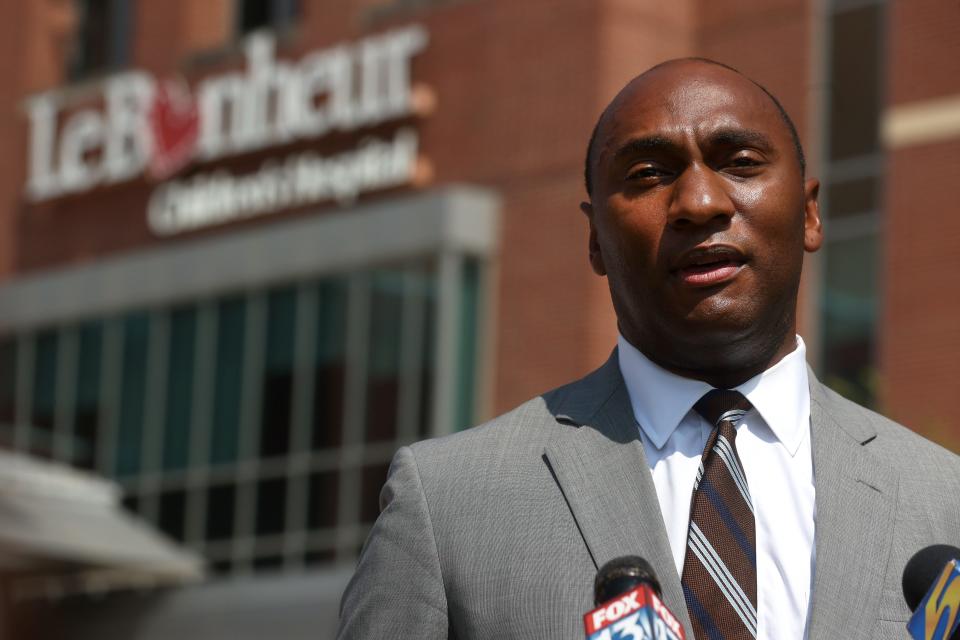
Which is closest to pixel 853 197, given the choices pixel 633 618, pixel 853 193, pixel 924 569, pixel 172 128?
pixel 853 193

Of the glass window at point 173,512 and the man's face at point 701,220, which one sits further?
the glass window at point 173,512

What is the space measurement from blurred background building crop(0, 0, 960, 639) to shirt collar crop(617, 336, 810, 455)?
648 inches

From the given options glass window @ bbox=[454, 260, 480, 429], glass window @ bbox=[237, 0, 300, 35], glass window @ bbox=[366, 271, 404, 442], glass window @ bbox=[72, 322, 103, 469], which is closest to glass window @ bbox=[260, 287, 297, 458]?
glass window @ bbox=[366, 271, 404, 442]

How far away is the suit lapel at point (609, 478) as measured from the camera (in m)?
2.91

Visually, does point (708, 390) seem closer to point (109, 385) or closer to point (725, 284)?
point (725, 284)

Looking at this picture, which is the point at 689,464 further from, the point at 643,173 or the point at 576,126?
the point at 576,126

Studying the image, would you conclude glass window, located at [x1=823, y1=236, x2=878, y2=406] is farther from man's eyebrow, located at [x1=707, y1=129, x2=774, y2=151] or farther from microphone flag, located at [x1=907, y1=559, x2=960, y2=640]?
microphone flag, located at [x1=907, y1=559, x2=960, y2=640]

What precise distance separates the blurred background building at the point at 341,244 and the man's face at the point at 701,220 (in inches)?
650

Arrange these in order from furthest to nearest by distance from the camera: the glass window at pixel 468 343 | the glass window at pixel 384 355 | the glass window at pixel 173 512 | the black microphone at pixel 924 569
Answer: the glass window at pixel 173 512, the glass window at pixel 384 355, the glass window at pixel 468 343, the black microphone at pixel 924 569

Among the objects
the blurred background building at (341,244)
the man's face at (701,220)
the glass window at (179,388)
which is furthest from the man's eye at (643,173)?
the glass window at (179,388)

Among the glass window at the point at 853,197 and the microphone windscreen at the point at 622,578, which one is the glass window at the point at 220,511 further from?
the microphone windscreen at the point at 622,578

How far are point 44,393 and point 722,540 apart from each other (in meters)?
24.7

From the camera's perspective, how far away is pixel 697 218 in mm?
2967

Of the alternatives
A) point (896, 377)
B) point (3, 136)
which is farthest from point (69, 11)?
point (896, 377)
